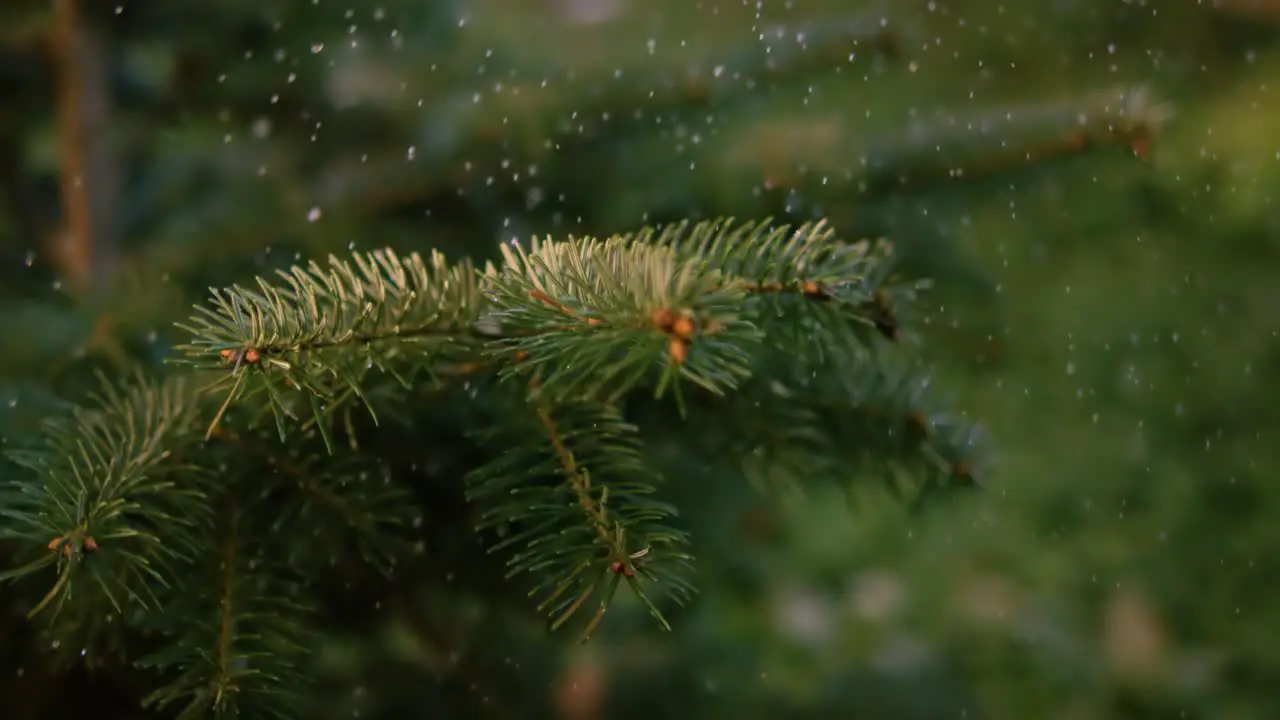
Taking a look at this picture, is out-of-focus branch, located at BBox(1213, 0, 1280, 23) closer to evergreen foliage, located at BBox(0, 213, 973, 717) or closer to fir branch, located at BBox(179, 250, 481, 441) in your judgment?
evergreen foliage, located at BBox(0, 213, 973, 717)

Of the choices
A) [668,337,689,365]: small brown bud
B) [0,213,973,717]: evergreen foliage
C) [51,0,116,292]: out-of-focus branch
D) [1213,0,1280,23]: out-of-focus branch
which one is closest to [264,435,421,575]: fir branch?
[0,213,973,717]: evergreen foliage

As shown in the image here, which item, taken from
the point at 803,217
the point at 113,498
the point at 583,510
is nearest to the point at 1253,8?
the point at 803,217

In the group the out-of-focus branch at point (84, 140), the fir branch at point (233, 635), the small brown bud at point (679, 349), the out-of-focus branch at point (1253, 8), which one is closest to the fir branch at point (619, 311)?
the small brown bud at point (679, 349)

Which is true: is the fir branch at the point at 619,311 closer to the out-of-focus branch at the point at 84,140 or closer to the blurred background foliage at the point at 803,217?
the blurred background foliage at the point at 803,217

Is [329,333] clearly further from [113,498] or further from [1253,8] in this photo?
[1253,8]

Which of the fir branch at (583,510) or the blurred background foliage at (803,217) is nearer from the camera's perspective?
the fir branch at (583,510)
